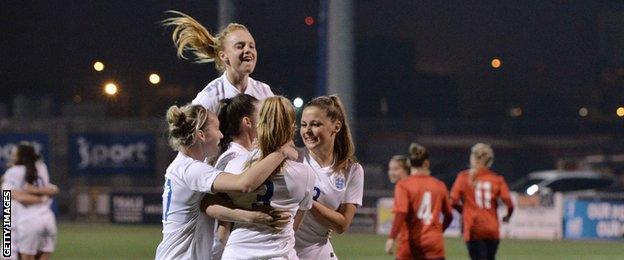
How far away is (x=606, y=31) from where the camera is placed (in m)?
38.5

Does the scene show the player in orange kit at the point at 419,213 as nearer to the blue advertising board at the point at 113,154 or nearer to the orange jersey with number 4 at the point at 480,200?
the orange jersey with number 4 at the point at 480,200

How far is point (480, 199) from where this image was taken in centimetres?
1297

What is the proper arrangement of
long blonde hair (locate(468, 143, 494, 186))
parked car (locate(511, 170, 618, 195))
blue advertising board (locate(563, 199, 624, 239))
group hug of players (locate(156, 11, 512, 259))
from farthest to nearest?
parked car (locate(511, 170, 618, 195)) → blue advertising board (locate(563, 199, 624, 239)) → long blonde hair (locate(468, 143, 494, 186)) → group hug of players (locate(156, 11, 512, 259))

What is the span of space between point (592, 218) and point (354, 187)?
18.4 meters

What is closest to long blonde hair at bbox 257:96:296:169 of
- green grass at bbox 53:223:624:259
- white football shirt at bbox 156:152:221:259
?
white football shirt at bbox 156:152:221:259

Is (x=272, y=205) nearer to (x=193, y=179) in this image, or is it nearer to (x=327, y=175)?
(x=193, y=179)

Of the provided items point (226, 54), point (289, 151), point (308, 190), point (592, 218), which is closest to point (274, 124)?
point (289, 151)

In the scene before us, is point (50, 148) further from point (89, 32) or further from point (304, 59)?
point (304, 59)

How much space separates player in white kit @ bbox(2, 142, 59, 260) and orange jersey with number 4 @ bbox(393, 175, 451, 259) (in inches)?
148

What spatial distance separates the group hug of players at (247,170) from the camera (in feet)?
19.4

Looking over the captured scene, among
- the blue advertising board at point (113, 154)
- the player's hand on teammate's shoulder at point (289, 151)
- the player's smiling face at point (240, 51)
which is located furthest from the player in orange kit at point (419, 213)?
the blue advertising board at point (113, 154)

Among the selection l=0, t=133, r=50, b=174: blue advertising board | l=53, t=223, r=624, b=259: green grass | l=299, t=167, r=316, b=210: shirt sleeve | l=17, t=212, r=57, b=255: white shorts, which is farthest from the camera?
l=0, t=133, r=50, b=174: blue advertising board

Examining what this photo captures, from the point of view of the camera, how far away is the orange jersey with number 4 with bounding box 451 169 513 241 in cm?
1288

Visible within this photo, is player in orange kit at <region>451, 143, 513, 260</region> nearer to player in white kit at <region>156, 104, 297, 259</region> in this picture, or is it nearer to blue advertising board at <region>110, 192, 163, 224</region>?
player in white kit at <region>156, 104, 297, 259</region>
